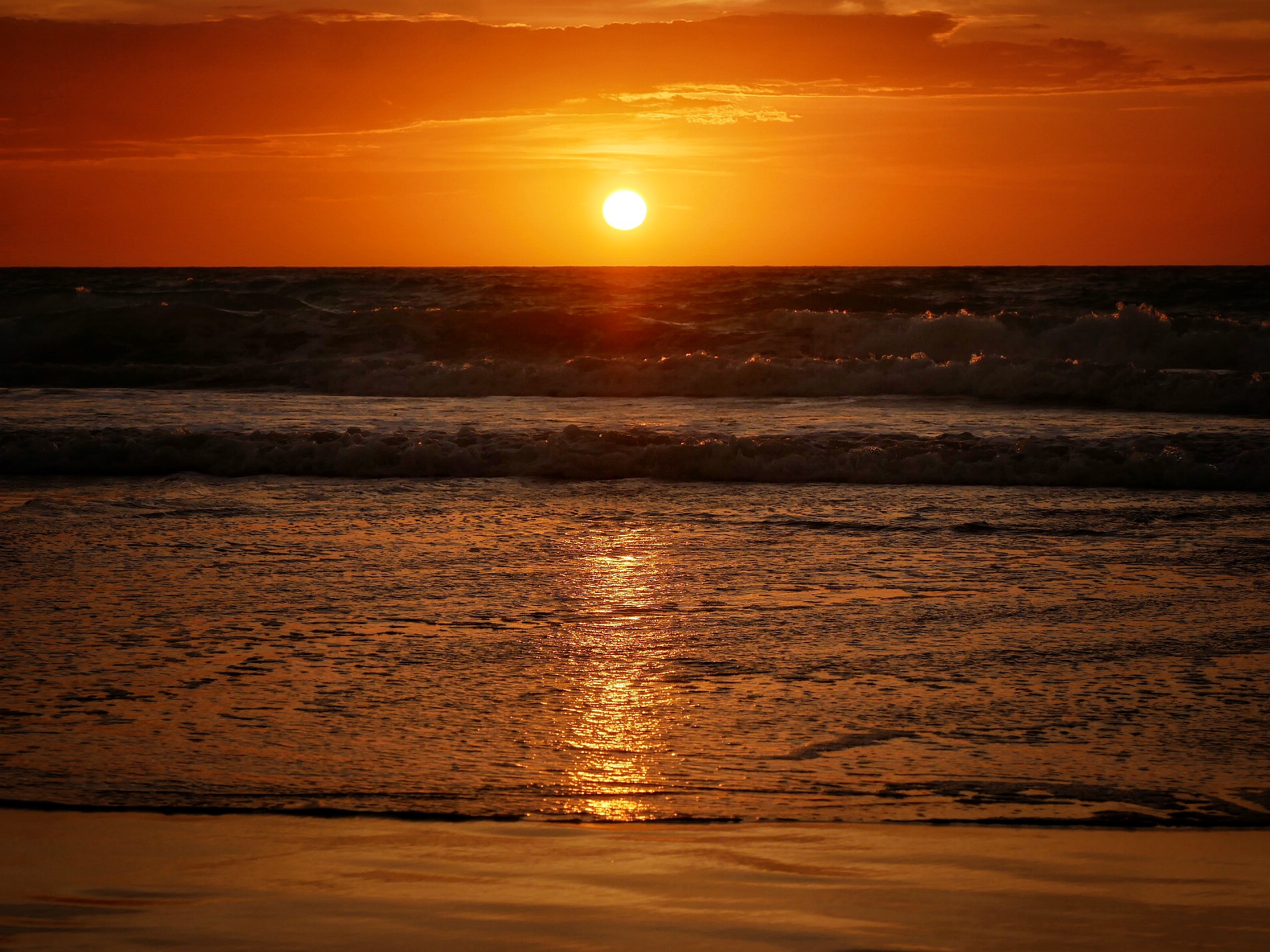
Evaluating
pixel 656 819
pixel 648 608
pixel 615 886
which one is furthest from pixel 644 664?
pixel 615 886

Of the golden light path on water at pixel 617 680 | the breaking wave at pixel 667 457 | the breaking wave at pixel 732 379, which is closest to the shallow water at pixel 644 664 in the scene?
the golden light path on water at pixel 617 680

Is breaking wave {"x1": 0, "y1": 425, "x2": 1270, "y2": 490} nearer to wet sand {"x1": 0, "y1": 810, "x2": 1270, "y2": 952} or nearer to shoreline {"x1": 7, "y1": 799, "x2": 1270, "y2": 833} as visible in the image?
shoreline {"x1": 7, "y1": 799, "x2": 1270, "y2": 833}

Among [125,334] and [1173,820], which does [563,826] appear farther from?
[125,334]

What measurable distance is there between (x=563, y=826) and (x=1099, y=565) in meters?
3.88

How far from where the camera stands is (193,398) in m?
15.8

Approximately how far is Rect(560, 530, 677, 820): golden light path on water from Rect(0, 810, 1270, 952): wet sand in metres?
0.27

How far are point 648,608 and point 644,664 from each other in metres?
0.84

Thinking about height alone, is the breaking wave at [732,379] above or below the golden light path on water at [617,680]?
above

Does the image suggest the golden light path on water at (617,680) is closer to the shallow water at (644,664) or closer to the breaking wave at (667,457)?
the shallow water at (644,664)

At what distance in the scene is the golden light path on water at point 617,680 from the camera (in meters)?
3.11

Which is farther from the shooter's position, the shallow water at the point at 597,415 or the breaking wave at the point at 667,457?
the shallow water at the point at 597,415

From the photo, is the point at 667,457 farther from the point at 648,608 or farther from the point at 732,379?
the point at 732,379

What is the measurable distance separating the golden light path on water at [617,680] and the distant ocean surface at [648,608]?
0.06ft

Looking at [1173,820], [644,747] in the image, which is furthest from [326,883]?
[1173,820]
